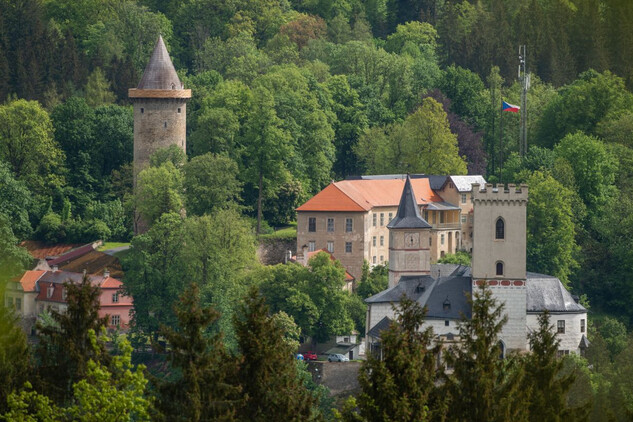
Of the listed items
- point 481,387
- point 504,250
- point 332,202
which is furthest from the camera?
point 332,202

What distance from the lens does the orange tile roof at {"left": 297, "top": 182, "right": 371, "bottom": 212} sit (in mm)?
108375

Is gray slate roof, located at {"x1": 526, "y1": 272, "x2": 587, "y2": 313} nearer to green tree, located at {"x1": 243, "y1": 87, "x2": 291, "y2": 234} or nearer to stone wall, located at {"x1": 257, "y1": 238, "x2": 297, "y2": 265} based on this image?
stone wall, located at {"x1": 257, "y1": 238, "x2": 297, "y2": 265}

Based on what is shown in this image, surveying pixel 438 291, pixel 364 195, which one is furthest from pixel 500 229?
pixel 364 195

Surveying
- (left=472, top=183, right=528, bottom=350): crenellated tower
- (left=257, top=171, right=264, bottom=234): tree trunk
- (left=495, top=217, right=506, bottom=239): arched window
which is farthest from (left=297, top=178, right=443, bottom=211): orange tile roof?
(left=495, top=217, right=506, bottom=239): arched window

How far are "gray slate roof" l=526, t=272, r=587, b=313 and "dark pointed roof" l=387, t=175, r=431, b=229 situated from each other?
6469 millimetres

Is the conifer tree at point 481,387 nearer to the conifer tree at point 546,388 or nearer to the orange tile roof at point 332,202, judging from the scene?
the conifer tree at point 546,388

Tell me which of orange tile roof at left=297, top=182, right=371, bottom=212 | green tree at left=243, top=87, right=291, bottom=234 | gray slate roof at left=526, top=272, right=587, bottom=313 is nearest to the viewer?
gray slate roof at left=526, top=272, right=587, bottom=313

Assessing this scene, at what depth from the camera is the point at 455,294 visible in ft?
310

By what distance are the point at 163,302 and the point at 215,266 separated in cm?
293

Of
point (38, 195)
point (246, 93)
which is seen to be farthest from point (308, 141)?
point (38, 195)

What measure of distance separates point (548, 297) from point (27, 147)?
32.9 metres

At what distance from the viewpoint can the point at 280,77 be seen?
122 meters

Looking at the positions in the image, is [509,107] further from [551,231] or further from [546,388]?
[546,388]

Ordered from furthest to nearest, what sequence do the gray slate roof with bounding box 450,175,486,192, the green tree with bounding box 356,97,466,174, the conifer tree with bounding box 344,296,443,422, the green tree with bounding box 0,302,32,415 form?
the green tree with bounding box 356,97,466,174, the gray slate roof with bounding box 450,175,486,192, the green tree with bounding box 0,302,32,415, the conifer tree with bounding box 344,296,443,422
